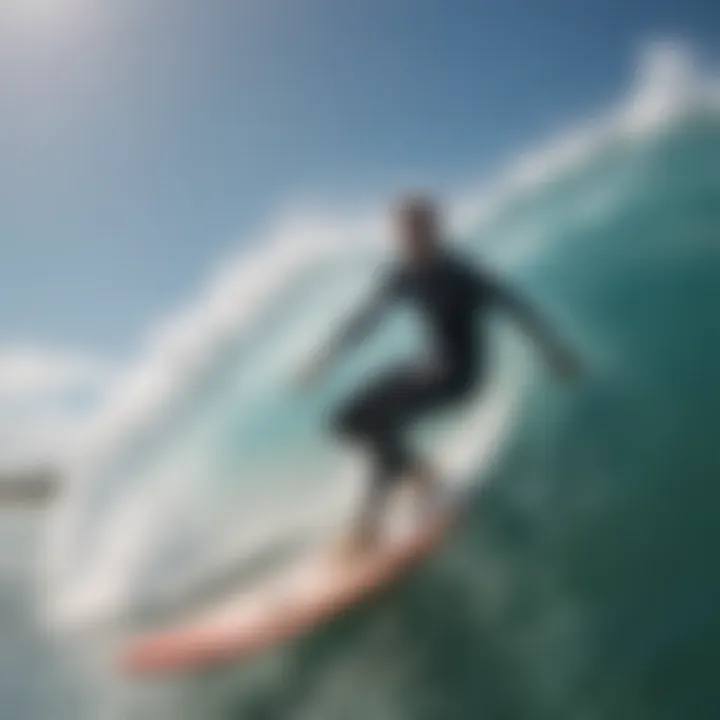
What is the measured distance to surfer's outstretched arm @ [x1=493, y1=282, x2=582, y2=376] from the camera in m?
2.53

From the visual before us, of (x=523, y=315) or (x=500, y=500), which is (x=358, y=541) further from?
(x=523, y=315)

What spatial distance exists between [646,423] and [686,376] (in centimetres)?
19


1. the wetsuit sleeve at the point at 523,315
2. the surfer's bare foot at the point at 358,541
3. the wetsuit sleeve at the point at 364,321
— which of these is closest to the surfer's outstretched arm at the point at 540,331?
the wetsuit sleeve at the point at 523,315

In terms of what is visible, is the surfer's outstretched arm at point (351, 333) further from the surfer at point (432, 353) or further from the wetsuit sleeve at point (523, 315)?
the wetsuit sleeve at point (523, 315)

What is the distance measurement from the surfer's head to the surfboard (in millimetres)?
677

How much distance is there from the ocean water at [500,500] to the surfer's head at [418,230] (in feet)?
0.34

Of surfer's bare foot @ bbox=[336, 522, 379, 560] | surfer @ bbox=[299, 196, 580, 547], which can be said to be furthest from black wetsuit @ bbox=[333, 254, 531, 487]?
surfer's bare foot @ bbox=[336, 522, 379, 560]

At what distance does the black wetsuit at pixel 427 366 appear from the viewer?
2.48 m

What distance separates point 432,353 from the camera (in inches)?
99.7

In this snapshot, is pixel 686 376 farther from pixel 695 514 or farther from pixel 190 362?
pixel 190 362

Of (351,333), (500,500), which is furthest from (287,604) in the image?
(351,333)

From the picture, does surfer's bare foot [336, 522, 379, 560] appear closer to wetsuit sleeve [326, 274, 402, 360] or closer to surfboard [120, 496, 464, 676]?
surfboard [120, 496, 464, 676]

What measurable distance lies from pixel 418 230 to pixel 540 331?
44 centimetres

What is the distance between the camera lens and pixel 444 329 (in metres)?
2.53
